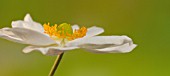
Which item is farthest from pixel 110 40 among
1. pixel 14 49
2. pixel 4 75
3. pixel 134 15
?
pixel 134 15

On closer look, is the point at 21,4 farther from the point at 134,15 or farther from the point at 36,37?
the point at 36,37

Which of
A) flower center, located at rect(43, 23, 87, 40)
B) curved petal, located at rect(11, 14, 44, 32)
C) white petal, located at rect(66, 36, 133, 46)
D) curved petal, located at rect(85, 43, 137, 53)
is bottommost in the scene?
curved petal, located at rect(85, 43, 137, 53)

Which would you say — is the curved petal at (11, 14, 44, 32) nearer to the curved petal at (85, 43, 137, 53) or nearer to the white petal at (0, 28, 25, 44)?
the white petal at (0, 28, 25, 44)

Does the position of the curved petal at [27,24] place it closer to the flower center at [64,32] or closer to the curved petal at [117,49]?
the flower center at [64,32]

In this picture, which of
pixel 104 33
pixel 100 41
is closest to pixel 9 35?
pixel 100 41

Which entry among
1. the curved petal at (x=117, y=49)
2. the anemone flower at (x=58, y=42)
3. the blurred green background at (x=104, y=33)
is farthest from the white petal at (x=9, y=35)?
the blurred green background at (x=104, y=33)

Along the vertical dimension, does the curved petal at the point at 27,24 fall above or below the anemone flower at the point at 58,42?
above

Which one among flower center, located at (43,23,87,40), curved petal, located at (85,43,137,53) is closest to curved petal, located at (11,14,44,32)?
flower center, located at (43,23,87,40)

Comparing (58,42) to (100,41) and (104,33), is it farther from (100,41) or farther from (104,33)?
(104,33)

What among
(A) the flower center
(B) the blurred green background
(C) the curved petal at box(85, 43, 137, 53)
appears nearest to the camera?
(C) the curved petal at box(85, 43, 137, 53)
